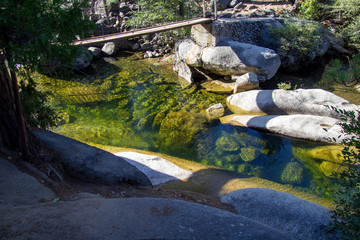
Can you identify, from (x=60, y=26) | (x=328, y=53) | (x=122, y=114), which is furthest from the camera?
(x=328, y=53)

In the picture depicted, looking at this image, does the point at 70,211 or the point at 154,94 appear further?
the point at 154,94

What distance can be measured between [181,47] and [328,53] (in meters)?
8.12

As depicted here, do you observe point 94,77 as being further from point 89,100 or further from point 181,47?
point 181,47

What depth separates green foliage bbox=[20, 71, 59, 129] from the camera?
16.3 feet

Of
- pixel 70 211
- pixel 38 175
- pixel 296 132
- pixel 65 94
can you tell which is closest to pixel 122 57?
pixel 65 94

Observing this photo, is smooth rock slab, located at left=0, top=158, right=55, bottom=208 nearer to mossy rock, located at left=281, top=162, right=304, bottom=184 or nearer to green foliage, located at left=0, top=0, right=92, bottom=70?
green foliage, located at left=0, top=0, right=92, bottom=70

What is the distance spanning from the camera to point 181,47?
45.1 feet

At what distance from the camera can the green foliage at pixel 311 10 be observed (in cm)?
1481

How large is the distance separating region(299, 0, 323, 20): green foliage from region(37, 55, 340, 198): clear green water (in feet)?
27.4

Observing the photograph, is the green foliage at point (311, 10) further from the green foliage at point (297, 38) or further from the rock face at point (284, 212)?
the rock face at point (284, 212)

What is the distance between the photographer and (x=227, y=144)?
7.93 metres

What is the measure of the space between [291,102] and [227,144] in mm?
3088

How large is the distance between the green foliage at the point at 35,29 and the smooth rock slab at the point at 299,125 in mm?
6808

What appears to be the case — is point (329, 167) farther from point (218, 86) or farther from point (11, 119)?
point (11, 119)
